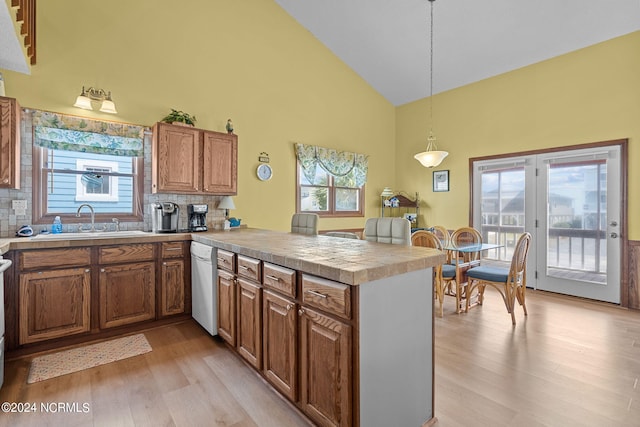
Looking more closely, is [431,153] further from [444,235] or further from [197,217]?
[197,217]

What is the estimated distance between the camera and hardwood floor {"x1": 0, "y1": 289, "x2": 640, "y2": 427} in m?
1.71

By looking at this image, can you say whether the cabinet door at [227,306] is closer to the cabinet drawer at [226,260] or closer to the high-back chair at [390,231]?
the cabinet drawer at [226,260]

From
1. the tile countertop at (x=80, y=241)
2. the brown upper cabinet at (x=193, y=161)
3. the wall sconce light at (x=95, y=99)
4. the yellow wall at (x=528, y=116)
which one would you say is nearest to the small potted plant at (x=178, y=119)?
the brown upper cabinet at (x=193, y=161)

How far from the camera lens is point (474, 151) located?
16.2ft

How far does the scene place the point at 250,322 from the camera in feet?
6.70

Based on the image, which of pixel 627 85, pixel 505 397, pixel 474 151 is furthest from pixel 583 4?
pixel 505 397

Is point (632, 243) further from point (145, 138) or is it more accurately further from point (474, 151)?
point (145, 138)

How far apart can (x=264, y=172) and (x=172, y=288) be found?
197 cm

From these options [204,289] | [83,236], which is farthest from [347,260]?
[83,236]

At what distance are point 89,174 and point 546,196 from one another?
18.3 feet

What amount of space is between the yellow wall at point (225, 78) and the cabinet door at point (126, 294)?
1.42 m

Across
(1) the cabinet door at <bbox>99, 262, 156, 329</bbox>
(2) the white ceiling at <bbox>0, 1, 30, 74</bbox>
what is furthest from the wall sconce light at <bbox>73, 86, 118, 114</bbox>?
(1) the cabinet door at <bbox>99, 262, 156, 329</bbox>

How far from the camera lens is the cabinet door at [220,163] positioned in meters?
3.51

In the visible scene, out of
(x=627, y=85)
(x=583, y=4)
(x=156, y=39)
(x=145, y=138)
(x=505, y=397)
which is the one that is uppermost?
(x=583, y=4)
